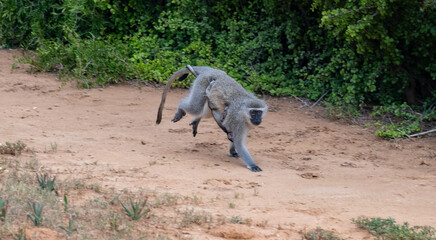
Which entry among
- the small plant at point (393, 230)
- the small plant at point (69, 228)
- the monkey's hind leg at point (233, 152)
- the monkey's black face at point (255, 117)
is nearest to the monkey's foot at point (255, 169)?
the monkey's black face at point (255, 117)

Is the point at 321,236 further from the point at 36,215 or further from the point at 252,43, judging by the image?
the point at 252,43

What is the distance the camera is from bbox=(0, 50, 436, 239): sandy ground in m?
5.30

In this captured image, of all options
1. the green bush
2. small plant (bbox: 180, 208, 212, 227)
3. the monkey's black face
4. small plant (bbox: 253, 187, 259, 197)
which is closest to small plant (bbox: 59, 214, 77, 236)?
small plant (bbox: 180, 208, 212, 227)

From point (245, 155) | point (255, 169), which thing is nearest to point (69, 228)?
point (255, 169)

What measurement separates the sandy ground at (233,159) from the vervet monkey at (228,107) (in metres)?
0.26

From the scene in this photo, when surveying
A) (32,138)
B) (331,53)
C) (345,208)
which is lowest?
(32,138)

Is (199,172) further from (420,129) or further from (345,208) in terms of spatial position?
(420,129)

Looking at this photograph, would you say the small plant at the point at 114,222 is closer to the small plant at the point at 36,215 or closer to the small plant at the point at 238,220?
the small plant at the point at 36,215

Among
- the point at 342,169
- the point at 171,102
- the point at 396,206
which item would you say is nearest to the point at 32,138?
→ the point at 171,102

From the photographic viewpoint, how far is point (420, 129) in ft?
28.7

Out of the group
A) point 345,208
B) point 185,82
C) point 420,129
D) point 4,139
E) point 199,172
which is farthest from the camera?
point 185,82

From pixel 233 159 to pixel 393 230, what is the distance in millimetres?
2976

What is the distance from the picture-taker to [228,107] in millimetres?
7215

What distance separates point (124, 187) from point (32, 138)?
2.17 m
